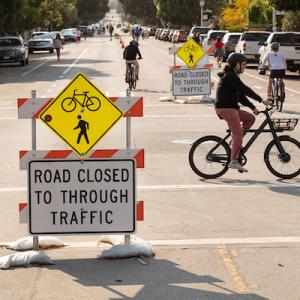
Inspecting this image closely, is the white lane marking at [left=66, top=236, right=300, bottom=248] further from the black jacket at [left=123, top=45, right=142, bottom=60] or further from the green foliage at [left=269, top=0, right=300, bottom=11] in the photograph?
the green foliage at [left=269, top=0, right=300, bottom=11]

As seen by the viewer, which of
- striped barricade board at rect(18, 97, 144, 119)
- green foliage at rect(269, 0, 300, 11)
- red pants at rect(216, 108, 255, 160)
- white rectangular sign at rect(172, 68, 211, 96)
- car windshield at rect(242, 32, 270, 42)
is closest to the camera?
striped barricade board at rect(18, 97, 144, 119)

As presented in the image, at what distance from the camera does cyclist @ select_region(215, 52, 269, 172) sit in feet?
35.7

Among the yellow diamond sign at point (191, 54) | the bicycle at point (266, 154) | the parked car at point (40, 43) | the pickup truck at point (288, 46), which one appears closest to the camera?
the bicycle at point (266, 154)

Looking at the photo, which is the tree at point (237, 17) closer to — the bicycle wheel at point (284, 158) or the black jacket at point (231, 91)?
the bicycle wheel at point (284, 158)

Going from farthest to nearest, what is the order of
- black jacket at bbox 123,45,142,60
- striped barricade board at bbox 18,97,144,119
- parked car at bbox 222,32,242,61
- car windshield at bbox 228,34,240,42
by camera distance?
car windshield at bbox 228,34,240,42
parked car at bbox 222,32,242,61
black jacket at bbox 123,45,142,60
striped barricade board at bbox 18,97,144,119

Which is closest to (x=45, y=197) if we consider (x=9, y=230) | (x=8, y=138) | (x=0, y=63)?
(x=9, y=230)

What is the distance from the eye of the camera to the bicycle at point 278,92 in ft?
68.4

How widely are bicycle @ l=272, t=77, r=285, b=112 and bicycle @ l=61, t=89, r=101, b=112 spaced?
14056 mm

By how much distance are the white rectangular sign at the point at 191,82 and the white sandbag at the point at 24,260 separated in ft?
50.0

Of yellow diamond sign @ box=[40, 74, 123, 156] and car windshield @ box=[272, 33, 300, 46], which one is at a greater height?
yellow diamond sign @ box=[40, 74, 123, 156]

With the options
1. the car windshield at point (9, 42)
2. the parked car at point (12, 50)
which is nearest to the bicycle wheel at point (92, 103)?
the parked car at point (12, 50)

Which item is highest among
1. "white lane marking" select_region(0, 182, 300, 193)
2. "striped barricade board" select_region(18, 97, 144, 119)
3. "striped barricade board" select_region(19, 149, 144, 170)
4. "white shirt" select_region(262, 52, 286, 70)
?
"striped barricade board" select_region(18, 97, 144, 119)

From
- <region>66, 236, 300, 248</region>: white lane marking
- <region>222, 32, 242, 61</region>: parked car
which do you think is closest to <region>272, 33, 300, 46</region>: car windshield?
<region>222, 32, 242, 61</region>: parked car

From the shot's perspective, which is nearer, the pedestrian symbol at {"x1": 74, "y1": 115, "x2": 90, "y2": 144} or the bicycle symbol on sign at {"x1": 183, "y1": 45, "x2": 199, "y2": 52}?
the pedestrian symbol at {"x1": 74, "y1": 115, "x2": 90, "y2": 144}
